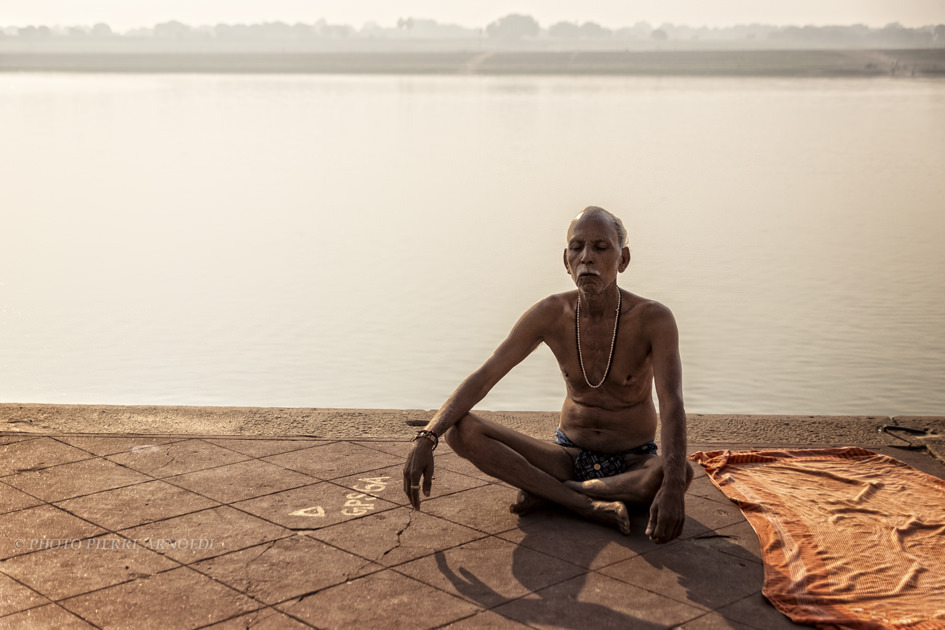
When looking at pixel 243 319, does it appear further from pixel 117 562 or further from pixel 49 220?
pixel 49 220

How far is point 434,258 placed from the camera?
15094mm

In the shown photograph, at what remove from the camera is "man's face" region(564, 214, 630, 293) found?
4.59 metres

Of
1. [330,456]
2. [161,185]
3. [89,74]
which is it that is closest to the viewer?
[330,456]

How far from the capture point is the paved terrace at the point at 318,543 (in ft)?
12.4

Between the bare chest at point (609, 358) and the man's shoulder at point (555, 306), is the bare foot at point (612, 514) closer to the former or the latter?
the bare chest at point (609, 358)

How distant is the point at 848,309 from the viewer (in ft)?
39.0

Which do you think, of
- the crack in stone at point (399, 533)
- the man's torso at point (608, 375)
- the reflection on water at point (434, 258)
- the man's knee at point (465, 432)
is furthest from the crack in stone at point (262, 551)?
the reflection on water at point (434, 258)

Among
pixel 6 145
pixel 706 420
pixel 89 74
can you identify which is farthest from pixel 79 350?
pixel 89 74

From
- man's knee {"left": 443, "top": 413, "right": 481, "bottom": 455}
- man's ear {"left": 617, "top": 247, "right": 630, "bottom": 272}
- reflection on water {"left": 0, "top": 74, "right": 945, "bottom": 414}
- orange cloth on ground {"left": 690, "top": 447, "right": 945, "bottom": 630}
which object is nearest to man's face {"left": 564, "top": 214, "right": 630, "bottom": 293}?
man's ear {"left": 617, "top": 247, "right": 630, "bottom": 272}

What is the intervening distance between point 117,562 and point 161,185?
21552 millimetres

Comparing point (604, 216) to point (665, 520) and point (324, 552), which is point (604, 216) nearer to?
point (665, 520)

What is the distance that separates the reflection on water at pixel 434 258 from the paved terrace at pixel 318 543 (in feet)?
10.2

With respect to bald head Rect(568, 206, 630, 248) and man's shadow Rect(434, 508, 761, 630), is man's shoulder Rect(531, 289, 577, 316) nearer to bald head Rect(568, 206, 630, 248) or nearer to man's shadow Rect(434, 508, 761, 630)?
bald head Rect(568, 206, 630, 248)

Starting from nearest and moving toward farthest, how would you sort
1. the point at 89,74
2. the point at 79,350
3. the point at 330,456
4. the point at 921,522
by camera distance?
the point at 921,522 < the point at 330,456 < the point at 79,350 < the point at 89,74
